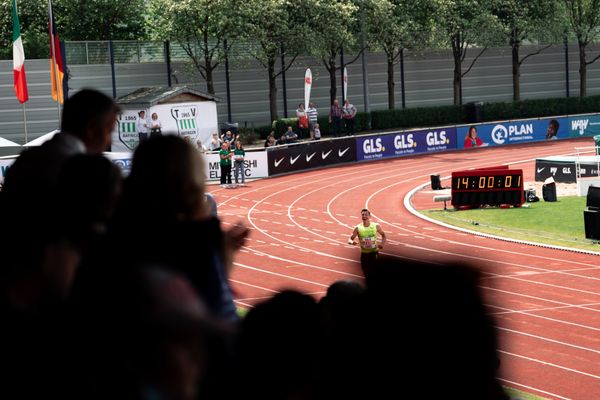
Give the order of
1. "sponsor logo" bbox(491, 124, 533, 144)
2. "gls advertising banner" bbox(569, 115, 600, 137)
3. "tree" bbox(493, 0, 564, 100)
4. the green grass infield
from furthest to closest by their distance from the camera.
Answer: "tree" bbox(493, 0, 564, 100) < "gls advertising banner" bbox(569, 115, 600, 137) < "sponsor logo" bbox(491, 124, 533, 144) < the green grass infield

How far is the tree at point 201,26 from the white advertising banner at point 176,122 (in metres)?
6.03

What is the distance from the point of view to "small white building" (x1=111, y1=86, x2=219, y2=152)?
37781mm

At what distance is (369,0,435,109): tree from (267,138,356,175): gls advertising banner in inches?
402

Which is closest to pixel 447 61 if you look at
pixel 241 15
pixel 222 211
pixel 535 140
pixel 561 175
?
pixel 535 140

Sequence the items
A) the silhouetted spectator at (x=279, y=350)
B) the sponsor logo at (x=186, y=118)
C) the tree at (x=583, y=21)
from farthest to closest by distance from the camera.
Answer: the tree at (x=583, y=21)
the sponsor logo at (x=186, y=118)
the silhouetted spectator at (x=279, y=350)

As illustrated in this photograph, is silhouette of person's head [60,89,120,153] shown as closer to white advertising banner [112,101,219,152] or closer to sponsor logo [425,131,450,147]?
white advertising banner [112,101,219,152]

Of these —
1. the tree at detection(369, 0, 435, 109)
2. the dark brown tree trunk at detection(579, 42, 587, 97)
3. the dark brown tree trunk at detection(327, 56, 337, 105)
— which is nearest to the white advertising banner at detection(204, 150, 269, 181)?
the dark brown tree trunk at detection(327, 56, 337, 105)

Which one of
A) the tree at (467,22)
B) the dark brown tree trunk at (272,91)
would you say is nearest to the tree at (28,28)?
the dark brown tree trunk at (272,91)

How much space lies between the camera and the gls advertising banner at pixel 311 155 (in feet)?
122

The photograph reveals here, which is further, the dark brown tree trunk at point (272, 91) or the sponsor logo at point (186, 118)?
the dark brown tree trunk at point (272, 91)

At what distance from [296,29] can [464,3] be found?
9.82m

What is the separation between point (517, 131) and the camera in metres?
46.4

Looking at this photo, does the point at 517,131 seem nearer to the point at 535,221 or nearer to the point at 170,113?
the point at 170,113

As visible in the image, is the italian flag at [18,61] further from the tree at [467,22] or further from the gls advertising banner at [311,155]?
the tree at [467,22]
